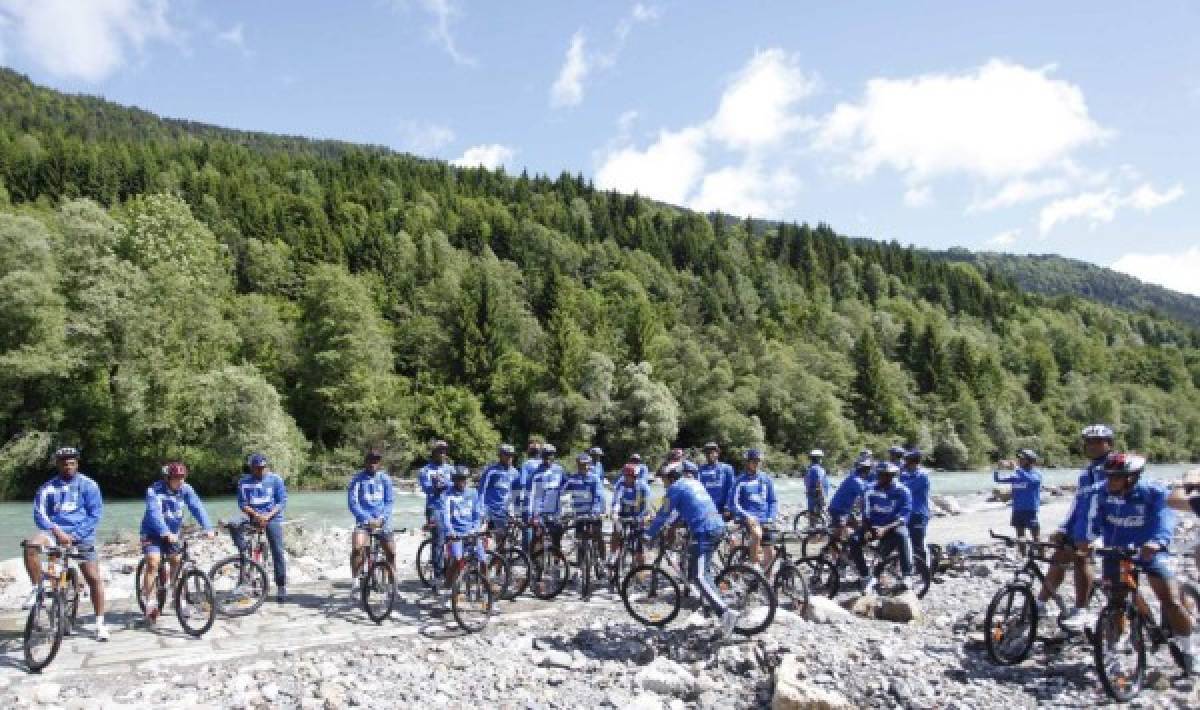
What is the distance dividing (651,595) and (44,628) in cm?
708

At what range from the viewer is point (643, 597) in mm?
10008

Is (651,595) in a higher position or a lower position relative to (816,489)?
lower

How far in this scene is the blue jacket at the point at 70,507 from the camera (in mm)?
8648

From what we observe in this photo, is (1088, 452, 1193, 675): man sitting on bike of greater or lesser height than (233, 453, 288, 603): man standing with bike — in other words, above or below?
above

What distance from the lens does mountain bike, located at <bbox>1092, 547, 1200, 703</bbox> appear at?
6.87m

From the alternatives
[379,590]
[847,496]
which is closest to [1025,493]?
[847,496]

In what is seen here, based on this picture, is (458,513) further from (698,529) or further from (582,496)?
(698,529)

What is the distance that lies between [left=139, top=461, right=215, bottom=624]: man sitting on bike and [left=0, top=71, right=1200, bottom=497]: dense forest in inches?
1075

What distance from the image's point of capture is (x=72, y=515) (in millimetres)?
8844

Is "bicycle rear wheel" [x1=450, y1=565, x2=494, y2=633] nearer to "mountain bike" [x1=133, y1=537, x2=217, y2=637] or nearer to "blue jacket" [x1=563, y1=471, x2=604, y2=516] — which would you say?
"blue jacket" [x1=563, y1=471, x2=604, y2=516]

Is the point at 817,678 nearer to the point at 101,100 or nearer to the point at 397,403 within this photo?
the point at 397,403

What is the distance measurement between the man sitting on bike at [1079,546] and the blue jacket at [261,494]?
992 cm

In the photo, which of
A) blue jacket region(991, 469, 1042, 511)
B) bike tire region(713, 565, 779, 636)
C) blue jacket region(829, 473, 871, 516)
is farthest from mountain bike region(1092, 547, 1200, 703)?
blue jacket region(991, 469, 1042, 511)

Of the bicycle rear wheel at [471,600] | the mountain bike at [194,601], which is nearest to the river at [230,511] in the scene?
the mountain bike at [194,601]
